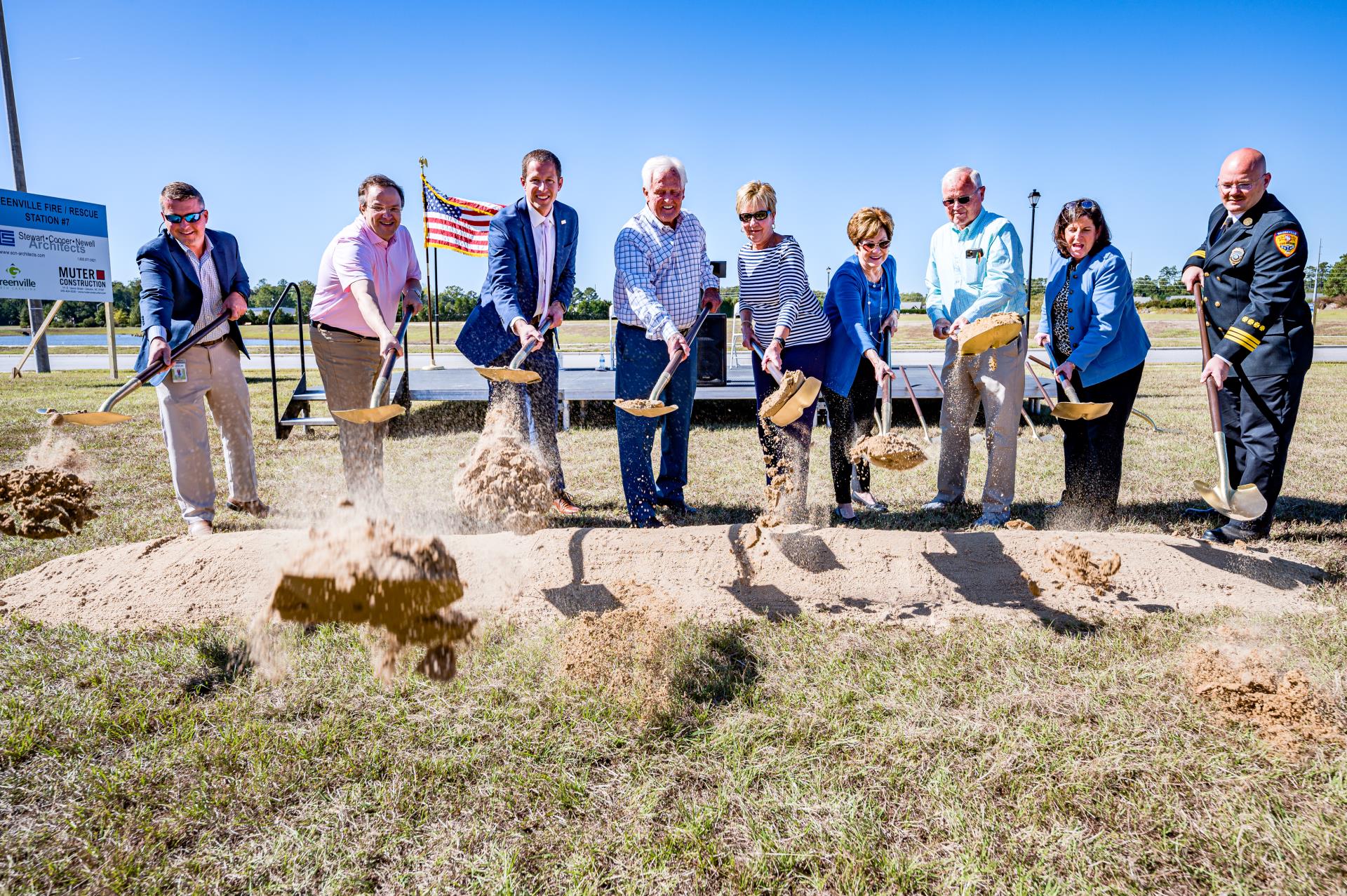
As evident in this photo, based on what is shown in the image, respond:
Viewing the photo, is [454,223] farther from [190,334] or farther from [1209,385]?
[1209,385]

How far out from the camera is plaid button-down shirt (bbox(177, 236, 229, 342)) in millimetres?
4180

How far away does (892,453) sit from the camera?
340 cm

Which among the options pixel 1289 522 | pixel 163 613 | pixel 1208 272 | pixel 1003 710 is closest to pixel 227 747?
pixel 163 613

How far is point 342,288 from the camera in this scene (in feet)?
13.0

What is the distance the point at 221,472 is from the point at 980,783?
235 inches

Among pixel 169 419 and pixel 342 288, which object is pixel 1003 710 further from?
pixel 169 419

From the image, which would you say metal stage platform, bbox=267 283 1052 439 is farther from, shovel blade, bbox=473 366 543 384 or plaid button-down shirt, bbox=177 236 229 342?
shovel blade, bbox=473 366 543 384

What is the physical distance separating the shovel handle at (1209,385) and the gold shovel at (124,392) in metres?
4.86

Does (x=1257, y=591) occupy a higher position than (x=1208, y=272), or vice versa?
(x=1208, y=272)

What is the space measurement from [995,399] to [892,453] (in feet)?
4.03

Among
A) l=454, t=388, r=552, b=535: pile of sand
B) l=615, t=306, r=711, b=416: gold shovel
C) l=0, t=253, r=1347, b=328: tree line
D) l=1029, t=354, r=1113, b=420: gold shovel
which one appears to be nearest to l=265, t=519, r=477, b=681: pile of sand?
l=454, t=388, r=552, b=535: pile of sand

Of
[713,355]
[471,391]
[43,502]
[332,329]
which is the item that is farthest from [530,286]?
[713,355]

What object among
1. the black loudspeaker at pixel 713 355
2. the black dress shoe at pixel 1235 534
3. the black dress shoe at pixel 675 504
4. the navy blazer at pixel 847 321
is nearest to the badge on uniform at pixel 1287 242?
the black dress shoe at pixel 1235 534

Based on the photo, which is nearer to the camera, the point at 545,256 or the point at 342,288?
the point at 342,288
